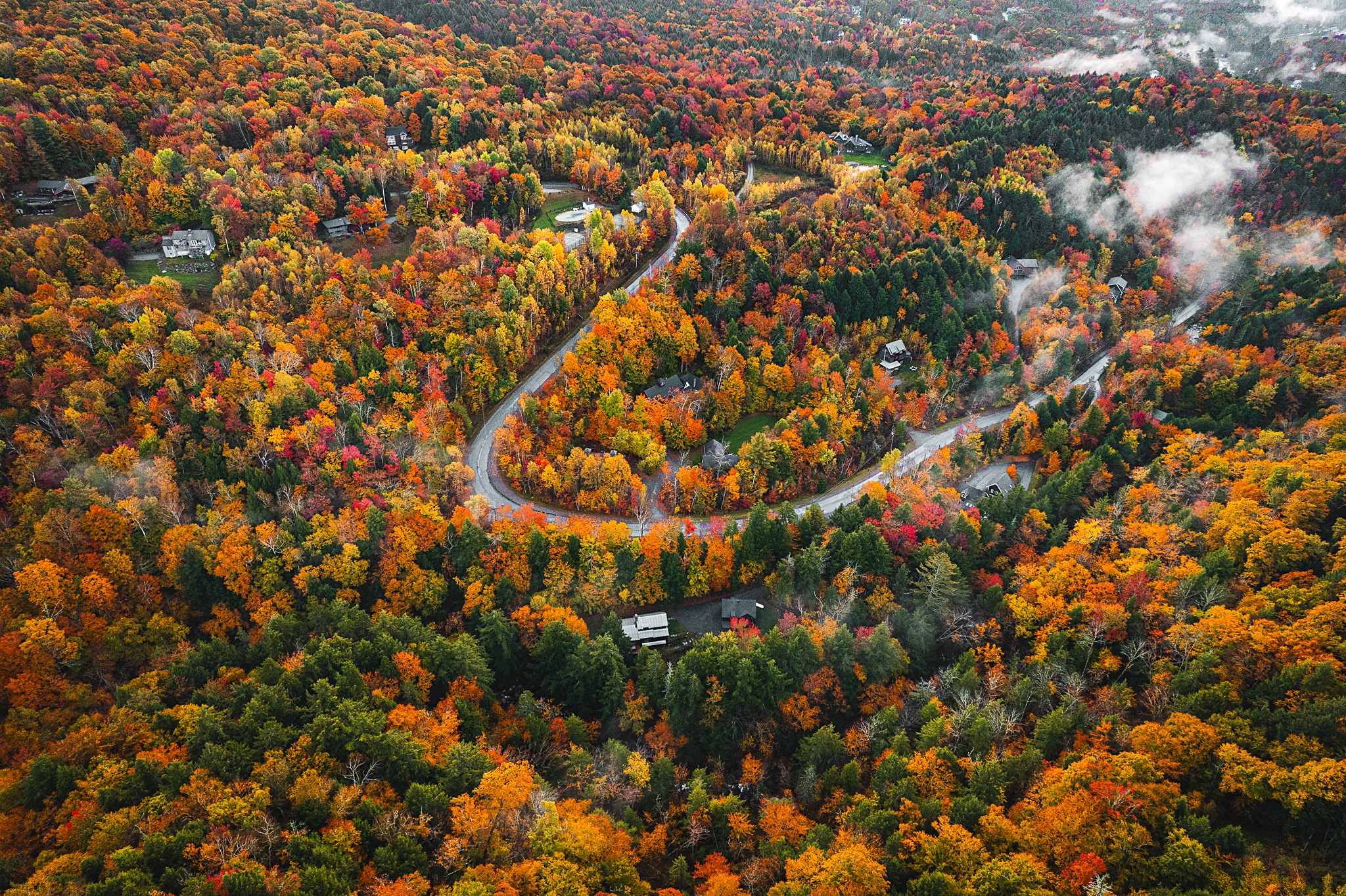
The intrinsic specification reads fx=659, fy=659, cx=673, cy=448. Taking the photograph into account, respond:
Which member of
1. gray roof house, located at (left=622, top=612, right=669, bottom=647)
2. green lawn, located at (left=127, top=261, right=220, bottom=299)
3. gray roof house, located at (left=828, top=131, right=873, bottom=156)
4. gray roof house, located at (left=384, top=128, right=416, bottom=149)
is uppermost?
gray roof house, located at (left=384, top=128, right=416, bottom=149)

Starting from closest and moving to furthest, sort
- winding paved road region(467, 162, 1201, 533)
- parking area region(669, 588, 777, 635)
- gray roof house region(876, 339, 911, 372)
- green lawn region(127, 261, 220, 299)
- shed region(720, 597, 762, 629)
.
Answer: shed region(720, 597, 762, 629)
parking area region(669, 588, 777, 635)
winding paved road region(467, 162, 1201, 533)
green lawn region(127, 261, 220, 299)
gray roof house region(876, 339, 911, 372)

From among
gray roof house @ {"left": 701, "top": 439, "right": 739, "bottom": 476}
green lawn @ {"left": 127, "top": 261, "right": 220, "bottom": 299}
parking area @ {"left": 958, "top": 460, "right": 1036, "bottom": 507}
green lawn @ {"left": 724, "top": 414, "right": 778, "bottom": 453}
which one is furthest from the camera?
green lawn @ {"left": 127, "top": 261, "right": 220, "bottom": 299}

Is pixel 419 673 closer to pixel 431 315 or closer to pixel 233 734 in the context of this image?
pixel 233 734

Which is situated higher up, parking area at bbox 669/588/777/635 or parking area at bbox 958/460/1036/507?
parking area at bbox 958/460/1036/507

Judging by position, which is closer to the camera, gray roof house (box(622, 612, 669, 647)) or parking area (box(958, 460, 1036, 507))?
gray roof house (box(622, 612, 669, 647))

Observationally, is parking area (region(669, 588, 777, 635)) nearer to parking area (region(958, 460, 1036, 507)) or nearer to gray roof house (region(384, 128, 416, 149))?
parking area (region(958, 460, 1036, 507))

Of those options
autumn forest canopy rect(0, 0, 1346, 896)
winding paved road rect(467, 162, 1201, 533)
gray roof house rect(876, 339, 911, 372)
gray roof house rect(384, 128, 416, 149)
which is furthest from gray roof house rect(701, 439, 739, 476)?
gray roof house rect(384, 128, 416, 149)

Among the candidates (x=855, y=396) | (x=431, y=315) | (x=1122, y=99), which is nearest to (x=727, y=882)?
(x=855, y=396)

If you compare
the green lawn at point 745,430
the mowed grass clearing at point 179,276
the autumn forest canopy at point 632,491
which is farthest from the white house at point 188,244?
the green lawn at point 745,430

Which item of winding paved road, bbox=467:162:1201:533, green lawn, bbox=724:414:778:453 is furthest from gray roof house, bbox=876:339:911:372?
green lawn, bbox=724:414:778:453
